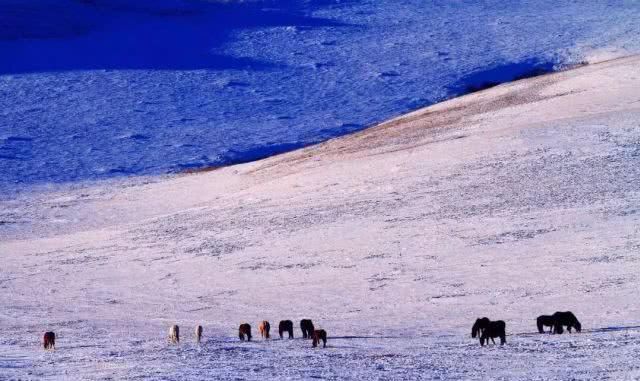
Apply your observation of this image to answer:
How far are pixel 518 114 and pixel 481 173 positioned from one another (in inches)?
221

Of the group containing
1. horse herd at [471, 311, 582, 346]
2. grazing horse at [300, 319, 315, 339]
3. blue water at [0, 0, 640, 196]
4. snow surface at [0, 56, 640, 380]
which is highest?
blue water at [0, 0, 640, 196]

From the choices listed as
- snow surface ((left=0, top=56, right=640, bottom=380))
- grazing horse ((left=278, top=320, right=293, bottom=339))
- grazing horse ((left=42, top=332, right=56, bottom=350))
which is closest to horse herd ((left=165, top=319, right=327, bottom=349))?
grazing horse ((left=278, top=320, right=293, bottom=339))

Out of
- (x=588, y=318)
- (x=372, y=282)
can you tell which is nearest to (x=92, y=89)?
(x=372, y=282)

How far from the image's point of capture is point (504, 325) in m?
16.8

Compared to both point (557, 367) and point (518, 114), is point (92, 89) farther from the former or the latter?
point (557, 367)

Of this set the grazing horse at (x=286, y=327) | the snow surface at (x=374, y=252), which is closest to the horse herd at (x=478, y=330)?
the grazing horse at (x=286, y=327)

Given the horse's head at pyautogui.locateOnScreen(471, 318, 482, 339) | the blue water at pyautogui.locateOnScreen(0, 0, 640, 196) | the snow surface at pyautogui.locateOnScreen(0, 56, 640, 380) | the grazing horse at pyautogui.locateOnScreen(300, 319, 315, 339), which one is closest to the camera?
the snow surface at pyautogui.locateOnScreen(0, 56, 640, 380)

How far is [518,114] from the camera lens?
3559cm

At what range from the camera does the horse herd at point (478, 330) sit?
1670cm

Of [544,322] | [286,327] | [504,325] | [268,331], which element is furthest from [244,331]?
[544,322]

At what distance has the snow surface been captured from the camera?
15.9m

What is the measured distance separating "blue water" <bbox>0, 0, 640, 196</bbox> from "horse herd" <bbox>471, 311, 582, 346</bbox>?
22152 millimetres

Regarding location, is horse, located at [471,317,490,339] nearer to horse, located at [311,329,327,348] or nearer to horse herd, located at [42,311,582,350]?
horse herd, located at [42,311,582,350]

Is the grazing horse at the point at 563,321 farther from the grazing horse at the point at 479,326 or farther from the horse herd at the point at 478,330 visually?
the grazing horse at the point at 479,326
